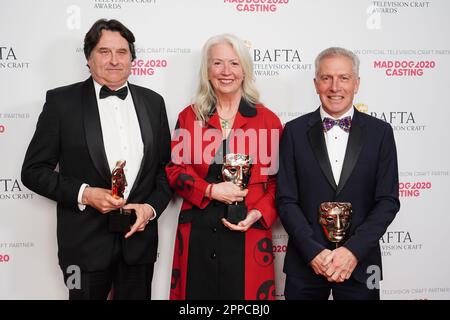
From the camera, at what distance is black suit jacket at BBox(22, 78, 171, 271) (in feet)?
7.68

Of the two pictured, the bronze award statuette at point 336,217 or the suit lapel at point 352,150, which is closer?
the bronze award statuette at point 336,217

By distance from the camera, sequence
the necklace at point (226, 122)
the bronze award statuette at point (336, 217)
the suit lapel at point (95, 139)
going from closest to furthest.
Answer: the bronze award statuette at point (336, 217), the suit lapel at point (95, 139), the necklace at point (226, 122)

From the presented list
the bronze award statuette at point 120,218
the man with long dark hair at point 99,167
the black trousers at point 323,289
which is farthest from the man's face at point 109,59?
the black trousers at point 323,289

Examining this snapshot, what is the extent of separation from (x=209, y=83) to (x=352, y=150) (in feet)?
2.72

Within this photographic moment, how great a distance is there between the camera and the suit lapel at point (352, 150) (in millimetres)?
2227

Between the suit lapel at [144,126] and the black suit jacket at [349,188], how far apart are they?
699 millimetres

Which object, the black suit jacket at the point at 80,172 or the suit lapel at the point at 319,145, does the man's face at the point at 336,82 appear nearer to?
the suit lapel at the point at 319,145

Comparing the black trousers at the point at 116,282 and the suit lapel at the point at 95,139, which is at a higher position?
the suit lapel at the point at 95,139

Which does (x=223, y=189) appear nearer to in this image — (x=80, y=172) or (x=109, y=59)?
(x=80, y=172)

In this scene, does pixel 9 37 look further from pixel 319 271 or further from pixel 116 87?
pixel 319 271

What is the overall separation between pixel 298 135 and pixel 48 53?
5.34 ft

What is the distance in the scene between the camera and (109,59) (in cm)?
238

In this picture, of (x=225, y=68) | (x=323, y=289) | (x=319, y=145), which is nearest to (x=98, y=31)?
(x=225, y=68)

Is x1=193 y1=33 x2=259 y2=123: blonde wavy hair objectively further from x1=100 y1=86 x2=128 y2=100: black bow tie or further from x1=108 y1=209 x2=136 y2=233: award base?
x1=108 y1=209 x2=136 y2=233: award base
